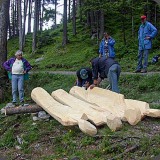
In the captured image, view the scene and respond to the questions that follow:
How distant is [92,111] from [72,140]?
108 cm

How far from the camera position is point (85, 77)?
9125 mm

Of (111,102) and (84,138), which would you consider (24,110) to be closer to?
(111,102)

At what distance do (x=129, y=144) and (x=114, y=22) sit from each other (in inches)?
1024

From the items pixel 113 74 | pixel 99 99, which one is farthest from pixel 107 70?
pixel 99 99

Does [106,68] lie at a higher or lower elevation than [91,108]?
higher

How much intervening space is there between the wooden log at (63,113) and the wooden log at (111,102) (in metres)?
0.66

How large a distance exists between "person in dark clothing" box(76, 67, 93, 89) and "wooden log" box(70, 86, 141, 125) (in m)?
0.67

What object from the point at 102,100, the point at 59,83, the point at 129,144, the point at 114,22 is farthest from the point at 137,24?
the point at 129,144

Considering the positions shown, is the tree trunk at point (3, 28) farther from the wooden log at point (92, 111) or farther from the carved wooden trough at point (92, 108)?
the wooden log at point (92, 111)

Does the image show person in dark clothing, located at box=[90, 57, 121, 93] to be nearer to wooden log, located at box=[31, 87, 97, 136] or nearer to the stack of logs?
the stack of logs

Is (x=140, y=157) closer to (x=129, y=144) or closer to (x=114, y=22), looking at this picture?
(x=129, y=144)

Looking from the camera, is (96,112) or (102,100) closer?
(96,112)

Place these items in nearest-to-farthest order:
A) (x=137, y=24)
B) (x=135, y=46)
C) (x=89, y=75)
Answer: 1. (x=89, y=75)
2. (x=135, y=46)
3. (x=137, y=24)

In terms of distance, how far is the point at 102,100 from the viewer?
24.9ft
